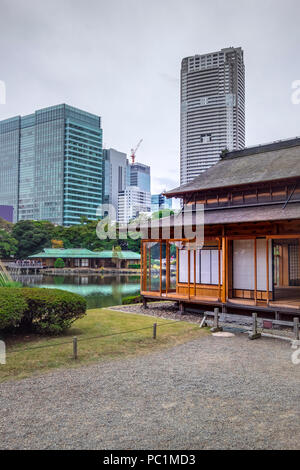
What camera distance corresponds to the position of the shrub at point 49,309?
10852 mm

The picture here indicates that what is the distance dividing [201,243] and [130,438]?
12.3 metres

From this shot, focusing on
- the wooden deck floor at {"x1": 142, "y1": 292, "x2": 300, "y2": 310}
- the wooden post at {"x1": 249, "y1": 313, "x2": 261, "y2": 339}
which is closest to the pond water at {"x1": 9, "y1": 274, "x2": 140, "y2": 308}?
the wooden deck floor at {"x1": 142, "y1": 292, "x2": 300, "y2": 310}

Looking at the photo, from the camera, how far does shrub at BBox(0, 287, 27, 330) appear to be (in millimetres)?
9516

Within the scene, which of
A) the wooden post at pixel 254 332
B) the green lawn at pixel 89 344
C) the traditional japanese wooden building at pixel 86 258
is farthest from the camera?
the traditional japanese wooden building at pixel 86 258

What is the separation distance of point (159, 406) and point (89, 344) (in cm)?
480

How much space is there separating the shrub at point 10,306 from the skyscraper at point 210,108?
344ft

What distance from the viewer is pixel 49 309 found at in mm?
10977

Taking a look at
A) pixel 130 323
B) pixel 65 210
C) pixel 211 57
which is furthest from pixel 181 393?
pixel 211 57

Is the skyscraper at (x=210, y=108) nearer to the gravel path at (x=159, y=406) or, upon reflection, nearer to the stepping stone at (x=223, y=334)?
the stepping stone at (x=223, y=334)

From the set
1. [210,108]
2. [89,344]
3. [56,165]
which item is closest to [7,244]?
[56,165]

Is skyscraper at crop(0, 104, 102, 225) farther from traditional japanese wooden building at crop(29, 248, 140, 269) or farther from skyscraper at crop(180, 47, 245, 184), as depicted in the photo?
traditional japanese wooden building at crop(29, 248, 140, 269)

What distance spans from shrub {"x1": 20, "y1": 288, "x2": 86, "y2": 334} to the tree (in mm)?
66215

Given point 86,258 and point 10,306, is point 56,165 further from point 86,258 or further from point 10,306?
point 10,306

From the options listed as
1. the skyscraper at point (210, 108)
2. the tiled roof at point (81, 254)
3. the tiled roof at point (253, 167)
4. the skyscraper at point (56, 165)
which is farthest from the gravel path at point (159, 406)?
the skyscraper at point (56, 165)
